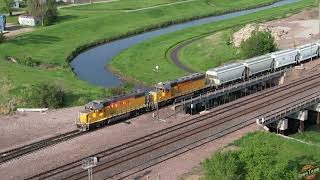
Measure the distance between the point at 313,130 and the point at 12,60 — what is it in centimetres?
6260

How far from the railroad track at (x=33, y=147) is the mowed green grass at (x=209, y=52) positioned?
1685 inches

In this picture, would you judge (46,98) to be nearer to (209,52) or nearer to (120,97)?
(120,97)

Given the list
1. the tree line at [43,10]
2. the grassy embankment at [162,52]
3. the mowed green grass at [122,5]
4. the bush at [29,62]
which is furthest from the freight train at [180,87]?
the mowed green grass at [122,5]

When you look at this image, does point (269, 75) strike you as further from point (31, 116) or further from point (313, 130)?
point (31, 116)

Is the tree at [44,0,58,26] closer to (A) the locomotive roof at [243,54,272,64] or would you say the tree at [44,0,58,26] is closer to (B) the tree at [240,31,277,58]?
(B) the tree at [240,31,277,58]

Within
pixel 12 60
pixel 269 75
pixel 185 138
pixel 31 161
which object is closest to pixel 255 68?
pixel 269 75

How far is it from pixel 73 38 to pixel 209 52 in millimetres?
37133

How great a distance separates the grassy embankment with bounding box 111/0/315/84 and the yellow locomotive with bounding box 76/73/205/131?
68.2 feet

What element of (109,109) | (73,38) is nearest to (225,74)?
(109,109)

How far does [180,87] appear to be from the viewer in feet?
218

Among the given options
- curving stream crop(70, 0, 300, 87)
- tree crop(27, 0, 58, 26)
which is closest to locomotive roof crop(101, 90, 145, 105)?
curving stream crop(70, 0, 300, 87)

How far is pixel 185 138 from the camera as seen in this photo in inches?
2096

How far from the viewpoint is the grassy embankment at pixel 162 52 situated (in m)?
92.1

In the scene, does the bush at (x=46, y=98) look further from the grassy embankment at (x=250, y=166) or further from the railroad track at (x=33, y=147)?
the grassy embankment at (x=250, y=166)
